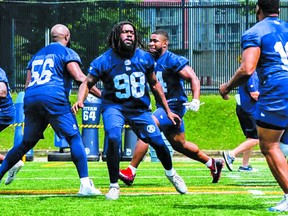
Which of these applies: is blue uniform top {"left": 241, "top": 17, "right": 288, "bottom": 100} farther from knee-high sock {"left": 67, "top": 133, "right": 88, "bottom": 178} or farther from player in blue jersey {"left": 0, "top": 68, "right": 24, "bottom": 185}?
player in blue jersey {"left": 0, "top": 68, "right": 24, "bottom": 185}

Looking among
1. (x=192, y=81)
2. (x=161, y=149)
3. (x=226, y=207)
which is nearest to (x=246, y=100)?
(x=192, y=81)

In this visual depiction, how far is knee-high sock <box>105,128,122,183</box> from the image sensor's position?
959cm

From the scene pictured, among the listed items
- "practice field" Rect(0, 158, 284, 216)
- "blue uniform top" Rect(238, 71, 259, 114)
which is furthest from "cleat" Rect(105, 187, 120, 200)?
"blue uniform top" Rect(238, 71, 259, 114)

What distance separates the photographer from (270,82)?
837 cm

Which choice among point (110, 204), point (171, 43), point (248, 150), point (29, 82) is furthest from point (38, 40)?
point (110, 204)

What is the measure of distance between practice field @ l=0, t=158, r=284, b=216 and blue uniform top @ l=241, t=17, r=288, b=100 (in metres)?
1.05

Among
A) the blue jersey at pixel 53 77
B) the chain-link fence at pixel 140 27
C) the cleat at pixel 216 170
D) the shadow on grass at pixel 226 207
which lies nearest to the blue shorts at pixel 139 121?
the blue jersey at pixel 53 77

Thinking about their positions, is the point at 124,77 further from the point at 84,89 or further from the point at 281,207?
the point at 281,207

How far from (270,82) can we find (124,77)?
6.34ft

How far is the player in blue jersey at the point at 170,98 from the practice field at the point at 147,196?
25 centimetres

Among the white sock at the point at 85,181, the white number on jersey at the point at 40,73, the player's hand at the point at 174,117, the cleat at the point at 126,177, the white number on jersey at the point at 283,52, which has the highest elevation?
the white number on jersey at the point at 283,52

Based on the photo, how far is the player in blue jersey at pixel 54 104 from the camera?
10078 mm

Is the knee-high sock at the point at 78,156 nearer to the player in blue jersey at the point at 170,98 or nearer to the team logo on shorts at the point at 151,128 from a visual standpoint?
the team logo on shorts at the point at 151,128

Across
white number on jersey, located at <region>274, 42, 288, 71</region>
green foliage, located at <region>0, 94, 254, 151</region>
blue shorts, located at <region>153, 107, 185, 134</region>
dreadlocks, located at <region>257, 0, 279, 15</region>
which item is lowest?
green foliage, located at <region>0, 94, 254, 151</region>
